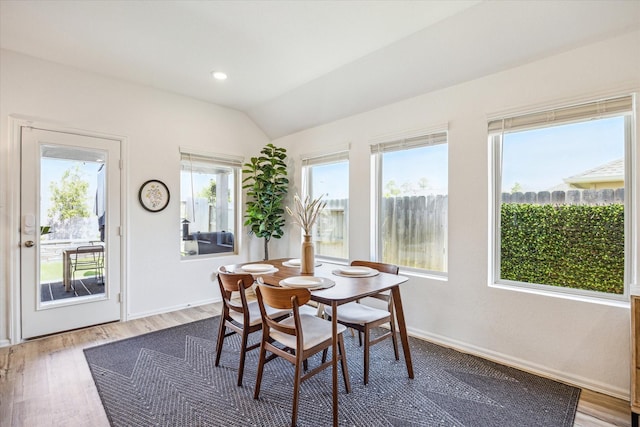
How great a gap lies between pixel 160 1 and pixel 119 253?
264 cm

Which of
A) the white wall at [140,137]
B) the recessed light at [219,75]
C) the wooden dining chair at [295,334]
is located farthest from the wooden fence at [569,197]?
the white wall at [140,137]

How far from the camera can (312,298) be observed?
1.87m

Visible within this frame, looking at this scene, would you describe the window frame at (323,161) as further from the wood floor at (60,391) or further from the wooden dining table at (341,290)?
the wood floor at (60,391)

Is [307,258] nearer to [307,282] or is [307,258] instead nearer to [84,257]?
[307,282]

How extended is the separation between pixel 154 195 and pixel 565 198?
4.18m

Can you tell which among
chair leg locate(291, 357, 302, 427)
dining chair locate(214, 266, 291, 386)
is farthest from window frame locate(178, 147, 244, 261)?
chair leg locate(291, 357, 302, 427)

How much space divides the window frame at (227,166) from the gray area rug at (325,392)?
1.78 m

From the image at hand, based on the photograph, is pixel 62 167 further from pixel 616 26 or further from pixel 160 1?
pixel 616 26

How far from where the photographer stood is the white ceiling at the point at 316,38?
2178 mm

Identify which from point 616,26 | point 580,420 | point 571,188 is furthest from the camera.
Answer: point 571,188

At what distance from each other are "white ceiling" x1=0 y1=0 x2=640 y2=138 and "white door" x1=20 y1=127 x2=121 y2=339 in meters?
0.90

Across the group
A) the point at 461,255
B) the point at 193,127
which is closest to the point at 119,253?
the point at 193,127

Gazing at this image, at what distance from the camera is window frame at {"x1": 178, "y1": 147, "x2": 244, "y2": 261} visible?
4059mm

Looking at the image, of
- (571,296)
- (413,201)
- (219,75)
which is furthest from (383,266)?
(219,75)
